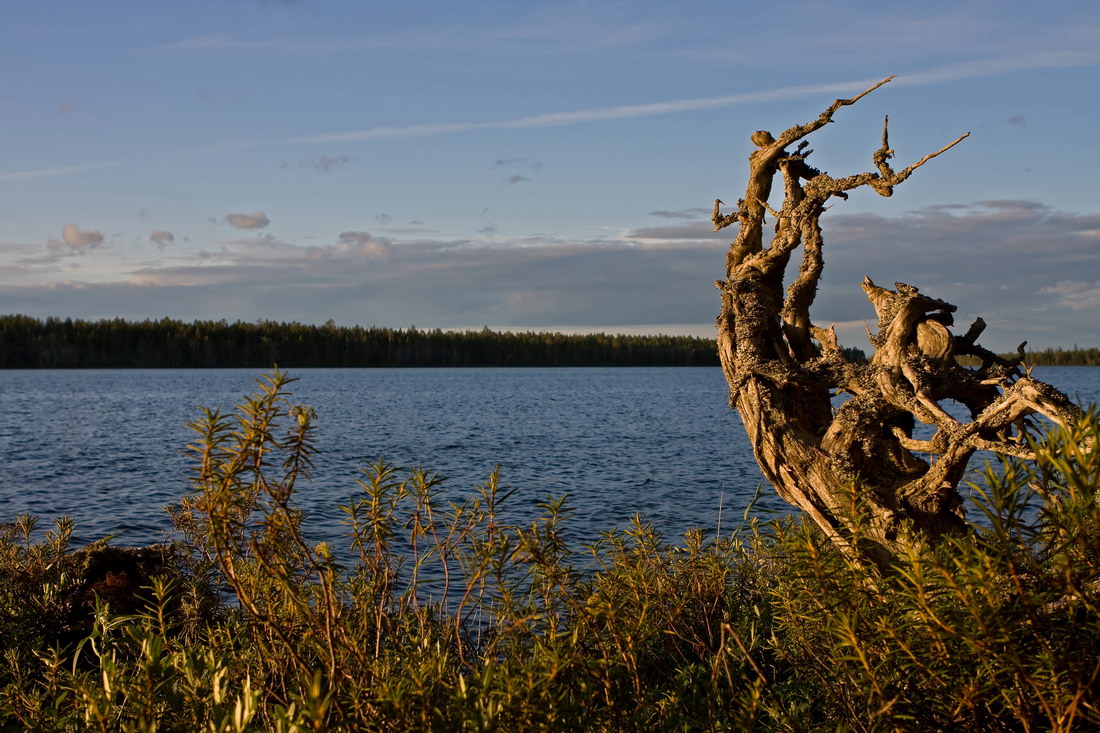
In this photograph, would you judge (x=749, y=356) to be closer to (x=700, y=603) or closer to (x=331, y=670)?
(x=700, y=603)

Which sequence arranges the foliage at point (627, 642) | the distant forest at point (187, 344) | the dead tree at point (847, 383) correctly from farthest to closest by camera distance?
the distant forest at point (187, 344), the dead tree at point (847, 383), the foliage at point (627, 642)

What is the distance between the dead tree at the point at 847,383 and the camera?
618 centimetres

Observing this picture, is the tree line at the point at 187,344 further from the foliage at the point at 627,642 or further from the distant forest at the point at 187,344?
the foliage at the point at 627,642

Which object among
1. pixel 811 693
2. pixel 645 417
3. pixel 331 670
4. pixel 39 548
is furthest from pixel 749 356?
pixel 645 417

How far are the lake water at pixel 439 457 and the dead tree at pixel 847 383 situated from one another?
2.46m

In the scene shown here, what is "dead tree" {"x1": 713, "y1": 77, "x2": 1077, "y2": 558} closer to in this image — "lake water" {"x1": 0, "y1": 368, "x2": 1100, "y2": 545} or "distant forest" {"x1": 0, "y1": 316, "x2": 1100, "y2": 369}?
"lake water" {"x1": 0, "y1": 368, "x2": 1100, "y2": 545}

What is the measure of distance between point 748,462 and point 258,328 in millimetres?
140578

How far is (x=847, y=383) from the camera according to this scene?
702cm

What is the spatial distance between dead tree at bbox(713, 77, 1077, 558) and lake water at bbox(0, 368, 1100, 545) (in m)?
2.46

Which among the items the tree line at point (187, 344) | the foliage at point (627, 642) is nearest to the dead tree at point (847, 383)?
the foliage at point (627, 642)

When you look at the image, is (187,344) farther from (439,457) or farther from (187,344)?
(439,457)

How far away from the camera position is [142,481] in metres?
27.4

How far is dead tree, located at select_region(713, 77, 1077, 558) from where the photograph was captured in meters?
6.18

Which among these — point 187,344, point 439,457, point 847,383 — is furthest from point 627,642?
point 187,344
